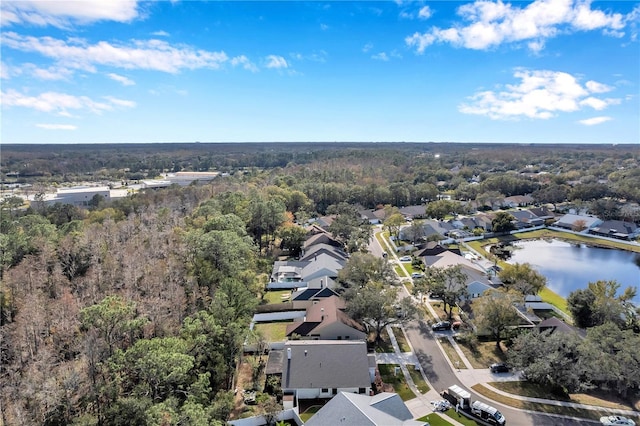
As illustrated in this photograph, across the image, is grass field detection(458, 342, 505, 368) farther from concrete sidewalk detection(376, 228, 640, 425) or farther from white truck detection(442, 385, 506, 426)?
white truck detection(442, 385, 506, 426)

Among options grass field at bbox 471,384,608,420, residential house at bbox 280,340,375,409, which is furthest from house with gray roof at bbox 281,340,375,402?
grass field at bbox 471,384,608,420

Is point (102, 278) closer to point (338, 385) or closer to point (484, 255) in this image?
point (338, 385)

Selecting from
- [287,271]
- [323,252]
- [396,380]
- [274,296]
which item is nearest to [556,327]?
[396,380]

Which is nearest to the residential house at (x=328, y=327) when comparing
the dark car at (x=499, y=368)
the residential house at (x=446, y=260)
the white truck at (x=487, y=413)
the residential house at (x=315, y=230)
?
the dark car at (x=499, y=368)

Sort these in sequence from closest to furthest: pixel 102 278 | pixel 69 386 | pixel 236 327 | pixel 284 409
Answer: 1. pixel 69 386
2. pixel 284 409
3. pixel 236 327
4. pixel 102 278

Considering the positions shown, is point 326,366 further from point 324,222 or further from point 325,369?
point 324,222

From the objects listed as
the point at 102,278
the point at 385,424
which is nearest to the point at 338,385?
the point at 385,424

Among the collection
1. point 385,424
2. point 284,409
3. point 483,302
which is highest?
point 483,302
